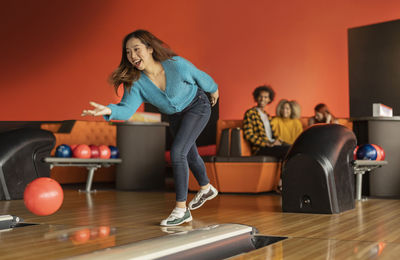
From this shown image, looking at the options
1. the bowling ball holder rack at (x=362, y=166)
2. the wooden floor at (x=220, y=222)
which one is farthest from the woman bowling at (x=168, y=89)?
the bowling ball holder rack at (x=362, y=166)

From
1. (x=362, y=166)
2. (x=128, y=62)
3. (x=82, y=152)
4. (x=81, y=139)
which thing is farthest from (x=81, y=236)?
(x=81, y=139)

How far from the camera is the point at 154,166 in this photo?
6.46 meters

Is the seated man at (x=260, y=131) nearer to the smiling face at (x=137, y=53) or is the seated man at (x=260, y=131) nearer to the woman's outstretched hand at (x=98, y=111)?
the smiling face at (x=137, y=53)

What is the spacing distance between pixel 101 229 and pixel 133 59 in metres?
1.00

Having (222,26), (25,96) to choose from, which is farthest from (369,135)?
(25,96)

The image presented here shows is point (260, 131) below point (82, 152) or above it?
above

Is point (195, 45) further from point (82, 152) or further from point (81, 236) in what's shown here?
point (81, 236)

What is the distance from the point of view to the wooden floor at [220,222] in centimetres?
226

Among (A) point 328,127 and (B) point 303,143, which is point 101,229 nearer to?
(B) point 303,143

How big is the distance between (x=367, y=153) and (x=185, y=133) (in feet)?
7.91

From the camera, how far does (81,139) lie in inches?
298

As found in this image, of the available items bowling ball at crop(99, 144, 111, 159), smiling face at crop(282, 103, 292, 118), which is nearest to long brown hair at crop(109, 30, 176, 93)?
bowling ball at crop(99, 144, 111, 159)

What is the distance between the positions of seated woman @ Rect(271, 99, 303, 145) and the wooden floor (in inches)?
63.3

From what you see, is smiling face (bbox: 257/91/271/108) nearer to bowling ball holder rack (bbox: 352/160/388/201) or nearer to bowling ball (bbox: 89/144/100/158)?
bowling ball holder rack (bbox: 352/160/388/201)
